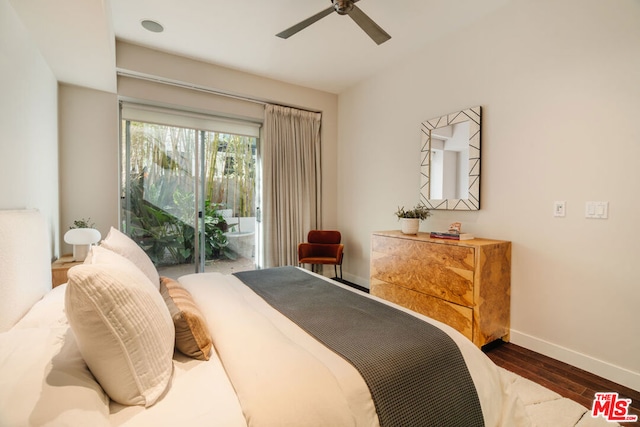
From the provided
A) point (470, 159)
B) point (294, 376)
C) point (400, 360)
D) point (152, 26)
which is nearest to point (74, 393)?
point (294, 376)

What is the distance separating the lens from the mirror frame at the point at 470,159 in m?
2.63

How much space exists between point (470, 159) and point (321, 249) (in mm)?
2101

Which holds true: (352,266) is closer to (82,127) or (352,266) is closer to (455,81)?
(455,81)

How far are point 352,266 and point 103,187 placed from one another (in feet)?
10.3

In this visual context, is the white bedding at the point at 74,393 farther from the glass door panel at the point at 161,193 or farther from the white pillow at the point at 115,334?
the glass door panel at the point at 161,193

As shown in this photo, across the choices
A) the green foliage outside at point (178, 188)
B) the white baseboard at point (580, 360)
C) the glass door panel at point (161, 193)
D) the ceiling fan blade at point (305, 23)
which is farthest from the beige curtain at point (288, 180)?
the white baseboard at point (580, 360)

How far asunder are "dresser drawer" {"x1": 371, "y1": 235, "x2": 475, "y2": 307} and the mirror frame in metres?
0.58

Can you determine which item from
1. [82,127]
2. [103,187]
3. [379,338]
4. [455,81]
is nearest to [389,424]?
[379,338]

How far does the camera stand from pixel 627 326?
1.86m

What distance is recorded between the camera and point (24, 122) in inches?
71.5

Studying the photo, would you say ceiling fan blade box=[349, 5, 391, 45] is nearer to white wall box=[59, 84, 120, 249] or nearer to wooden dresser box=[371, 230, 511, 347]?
wooden dresser box=[371, 230, 511, 347]

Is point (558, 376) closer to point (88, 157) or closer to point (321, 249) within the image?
point (321, 249)

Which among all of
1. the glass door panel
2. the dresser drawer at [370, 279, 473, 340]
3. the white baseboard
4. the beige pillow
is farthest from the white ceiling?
the white baseboard

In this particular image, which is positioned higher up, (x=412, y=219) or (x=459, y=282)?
(x=412, y=219)
